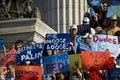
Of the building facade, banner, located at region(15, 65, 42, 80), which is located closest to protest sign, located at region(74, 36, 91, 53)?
banner, located at region(15, 65, 42, 80)

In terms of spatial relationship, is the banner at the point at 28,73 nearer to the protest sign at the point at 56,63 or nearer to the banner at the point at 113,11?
the protest sign at the point at 56,63

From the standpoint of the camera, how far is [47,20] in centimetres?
2862

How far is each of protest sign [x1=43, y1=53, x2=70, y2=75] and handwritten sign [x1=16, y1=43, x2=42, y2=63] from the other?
0.50 m

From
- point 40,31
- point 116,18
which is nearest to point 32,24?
point 40,31

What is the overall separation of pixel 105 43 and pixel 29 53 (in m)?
1.48

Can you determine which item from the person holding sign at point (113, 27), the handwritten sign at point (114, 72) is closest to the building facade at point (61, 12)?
the person holding sign at point (113, 27)

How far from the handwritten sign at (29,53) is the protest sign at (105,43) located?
3.58 ft

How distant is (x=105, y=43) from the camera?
1449 centimetres

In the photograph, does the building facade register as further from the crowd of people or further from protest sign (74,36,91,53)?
protest sign (74,36,91,53)

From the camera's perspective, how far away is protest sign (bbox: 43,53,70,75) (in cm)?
1423

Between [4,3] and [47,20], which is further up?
[4,3]

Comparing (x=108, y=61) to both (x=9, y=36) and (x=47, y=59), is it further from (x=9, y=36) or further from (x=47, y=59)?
(x=9, y=36)

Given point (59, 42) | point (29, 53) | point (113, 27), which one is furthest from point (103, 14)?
point (29, 53)

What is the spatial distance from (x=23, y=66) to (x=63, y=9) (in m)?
14.1
